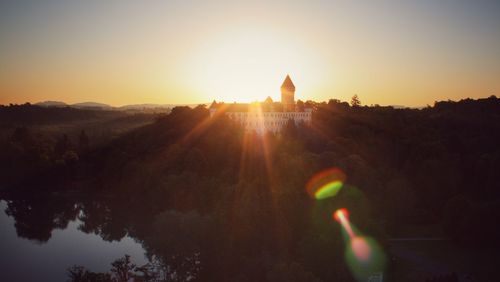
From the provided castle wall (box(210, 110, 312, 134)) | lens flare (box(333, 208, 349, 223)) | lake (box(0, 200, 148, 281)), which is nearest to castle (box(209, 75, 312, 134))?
castle wall (box(210, 110, 312, 134))

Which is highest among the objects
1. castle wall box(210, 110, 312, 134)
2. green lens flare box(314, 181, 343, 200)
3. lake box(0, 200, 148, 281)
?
castle wall box(210, 110, 312, 134)

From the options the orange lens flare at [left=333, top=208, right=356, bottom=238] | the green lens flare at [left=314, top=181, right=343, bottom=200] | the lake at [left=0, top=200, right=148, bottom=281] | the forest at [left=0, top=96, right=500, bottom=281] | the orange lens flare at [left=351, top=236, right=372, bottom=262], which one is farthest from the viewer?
the green lens flare at [left=314, top=181, right=343, bottom=200]

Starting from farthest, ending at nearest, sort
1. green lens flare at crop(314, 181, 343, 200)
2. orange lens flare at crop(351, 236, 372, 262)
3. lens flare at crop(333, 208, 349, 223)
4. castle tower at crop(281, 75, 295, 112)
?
castle tower at crop(281, 75, 295, 112) → green lens flare at crop(314, 181, 343, 200) → lens flare at crop(333, 208, 349, 223) → orange lens flare at crop(351, 236, 372, 262)

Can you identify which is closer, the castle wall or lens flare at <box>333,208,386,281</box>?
lens flare at <box>333,208,386,281</box>

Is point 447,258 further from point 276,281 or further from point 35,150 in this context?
point 35,150

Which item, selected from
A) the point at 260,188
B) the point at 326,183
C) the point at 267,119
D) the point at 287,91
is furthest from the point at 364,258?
the point at 287,91

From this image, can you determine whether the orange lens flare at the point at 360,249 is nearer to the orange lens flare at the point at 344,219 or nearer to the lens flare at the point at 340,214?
the orange lens flare at the point at 344,219

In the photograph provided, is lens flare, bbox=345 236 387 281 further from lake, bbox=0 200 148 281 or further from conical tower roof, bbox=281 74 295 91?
conical tower roof, bbox=281 74 295 91
